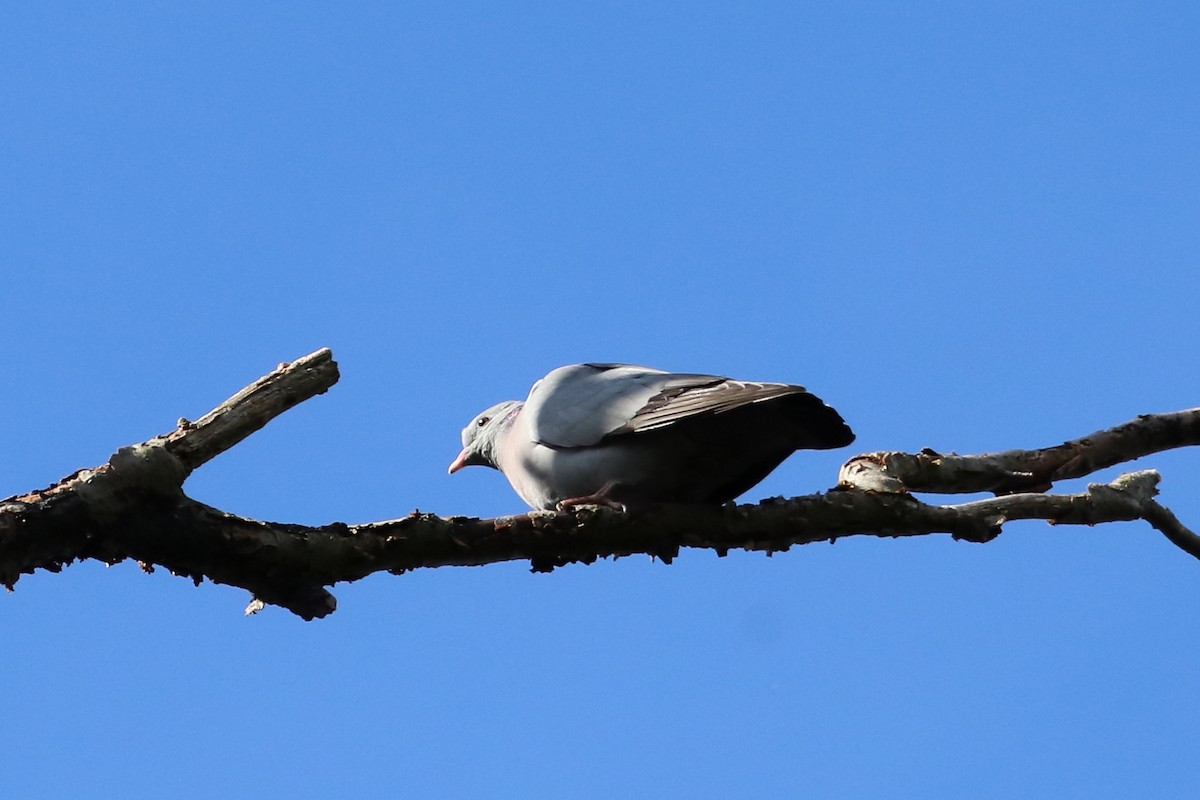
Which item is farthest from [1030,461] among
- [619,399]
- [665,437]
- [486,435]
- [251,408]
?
[251,408]

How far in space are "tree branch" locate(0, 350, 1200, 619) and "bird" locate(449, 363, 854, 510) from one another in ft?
1.11

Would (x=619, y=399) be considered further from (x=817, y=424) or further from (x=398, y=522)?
(x=398, y=522)

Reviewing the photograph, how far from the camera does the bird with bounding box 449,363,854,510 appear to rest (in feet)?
16.9

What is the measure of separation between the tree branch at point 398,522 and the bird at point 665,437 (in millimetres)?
339

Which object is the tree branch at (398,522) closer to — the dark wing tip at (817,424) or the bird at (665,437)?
the dark wing tip at (817,424)

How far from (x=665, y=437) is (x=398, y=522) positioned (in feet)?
5.10

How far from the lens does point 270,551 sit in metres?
3.82

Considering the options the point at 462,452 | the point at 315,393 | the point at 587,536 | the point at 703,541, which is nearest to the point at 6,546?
the point at 315,393

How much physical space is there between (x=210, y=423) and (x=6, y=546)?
2.23 feet

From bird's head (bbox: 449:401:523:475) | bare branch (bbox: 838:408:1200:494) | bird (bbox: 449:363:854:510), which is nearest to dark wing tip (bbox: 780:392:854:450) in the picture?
bird (bbox: 449:363:854:510)

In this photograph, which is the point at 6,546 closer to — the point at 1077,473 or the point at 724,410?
the point at 724,410

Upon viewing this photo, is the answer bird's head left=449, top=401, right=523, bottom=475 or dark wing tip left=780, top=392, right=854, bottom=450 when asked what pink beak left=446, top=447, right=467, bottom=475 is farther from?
dark wing tip left=780, top=392, right=854, bottom=450

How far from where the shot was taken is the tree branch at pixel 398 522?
3719 millimetres

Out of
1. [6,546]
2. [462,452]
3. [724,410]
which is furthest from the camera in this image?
[462,452]
